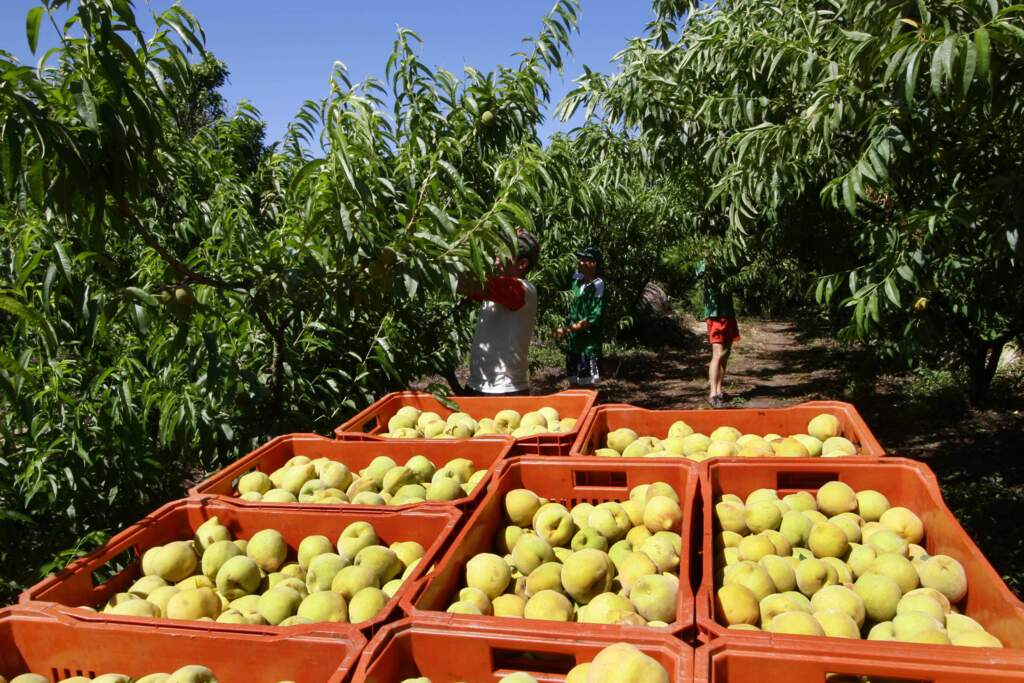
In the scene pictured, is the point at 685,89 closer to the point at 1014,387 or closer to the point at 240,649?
the point at 240,649

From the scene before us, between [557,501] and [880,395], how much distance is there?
7.27 m

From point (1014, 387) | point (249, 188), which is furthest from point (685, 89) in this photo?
point (1014, 387)

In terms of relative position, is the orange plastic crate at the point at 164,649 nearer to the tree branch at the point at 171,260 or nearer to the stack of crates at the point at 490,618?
the stack of crates at the point at 490,618

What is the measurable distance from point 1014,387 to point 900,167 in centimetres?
552

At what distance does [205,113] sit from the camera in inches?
776

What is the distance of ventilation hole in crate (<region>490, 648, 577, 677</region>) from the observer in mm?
1453

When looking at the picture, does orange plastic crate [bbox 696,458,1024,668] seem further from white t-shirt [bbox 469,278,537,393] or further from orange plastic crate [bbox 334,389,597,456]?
white t-shirt [bbox 469,278,537,393]

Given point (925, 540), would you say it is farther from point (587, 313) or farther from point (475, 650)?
point (587, 313)

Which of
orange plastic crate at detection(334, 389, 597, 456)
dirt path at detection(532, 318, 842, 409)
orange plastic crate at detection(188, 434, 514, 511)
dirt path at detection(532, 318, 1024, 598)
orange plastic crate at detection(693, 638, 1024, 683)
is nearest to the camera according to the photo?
orange plastic crate at detection(693, 638, 1024, 683)

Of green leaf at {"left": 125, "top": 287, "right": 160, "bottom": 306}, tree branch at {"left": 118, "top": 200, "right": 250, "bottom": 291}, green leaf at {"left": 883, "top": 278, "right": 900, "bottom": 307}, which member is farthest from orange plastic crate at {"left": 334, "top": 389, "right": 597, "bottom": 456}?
green leaf at {"left": 883, "top": 278, "right": 900, "bottom": 307}

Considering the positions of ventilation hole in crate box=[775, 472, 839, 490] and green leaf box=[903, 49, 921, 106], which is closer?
green leaf box=[903, 49, 921, 106]

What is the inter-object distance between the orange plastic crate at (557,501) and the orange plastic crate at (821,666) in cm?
10

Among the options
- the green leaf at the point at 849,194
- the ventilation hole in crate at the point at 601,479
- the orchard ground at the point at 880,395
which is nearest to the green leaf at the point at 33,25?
the ventilation hole in crate at the point at 601,479

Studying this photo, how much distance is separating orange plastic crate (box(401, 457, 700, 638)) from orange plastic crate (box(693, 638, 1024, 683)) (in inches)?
4.0
